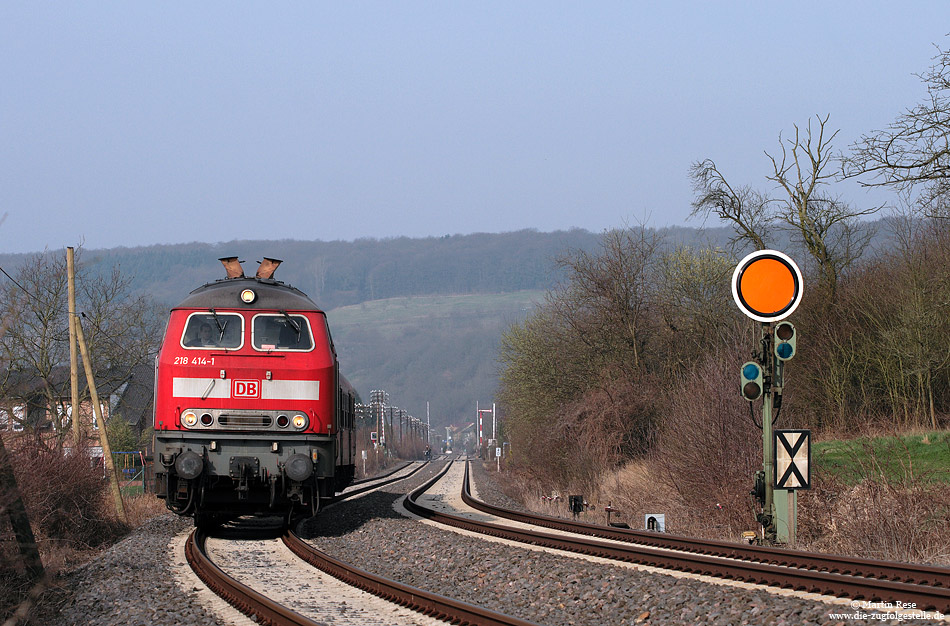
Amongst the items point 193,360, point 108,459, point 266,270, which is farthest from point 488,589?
point 108,459

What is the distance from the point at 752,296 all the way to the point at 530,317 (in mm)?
27229

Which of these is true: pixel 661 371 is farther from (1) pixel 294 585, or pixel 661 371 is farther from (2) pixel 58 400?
(2) pixel 58 400

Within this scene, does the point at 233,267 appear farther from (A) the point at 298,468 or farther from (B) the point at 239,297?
(A) the point at 298,468

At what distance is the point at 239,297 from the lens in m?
14.0

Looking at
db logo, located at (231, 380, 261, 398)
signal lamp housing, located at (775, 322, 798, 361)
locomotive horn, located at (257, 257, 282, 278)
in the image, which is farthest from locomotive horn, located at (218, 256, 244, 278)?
signal lamp housing, located at (775, 322, 798, 361)

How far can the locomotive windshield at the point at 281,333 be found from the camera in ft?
45.2

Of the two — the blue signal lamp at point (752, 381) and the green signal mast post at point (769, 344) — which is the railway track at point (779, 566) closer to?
the green signal mast post at point (769, 344)

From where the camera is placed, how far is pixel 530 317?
37.7m

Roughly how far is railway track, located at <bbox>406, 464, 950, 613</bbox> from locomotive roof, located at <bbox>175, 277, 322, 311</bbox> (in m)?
5.12

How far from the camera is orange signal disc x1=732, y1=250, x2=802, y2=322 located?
10367 mm

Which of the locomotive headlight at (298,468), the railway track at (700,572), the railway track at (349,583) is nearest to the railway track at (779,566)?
the railway track at (700,572)

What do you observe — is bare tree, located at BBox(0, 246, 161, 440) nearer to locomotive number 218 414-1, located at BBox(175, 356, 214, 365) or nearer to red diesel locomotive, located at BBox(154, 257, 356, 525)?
red diesel locomotive, located at BBox(154, 257, 356, 525)

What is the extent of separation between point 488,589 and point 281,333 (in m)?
6.09

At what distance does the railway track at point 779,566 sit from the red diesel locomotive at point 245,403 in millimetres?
3564
